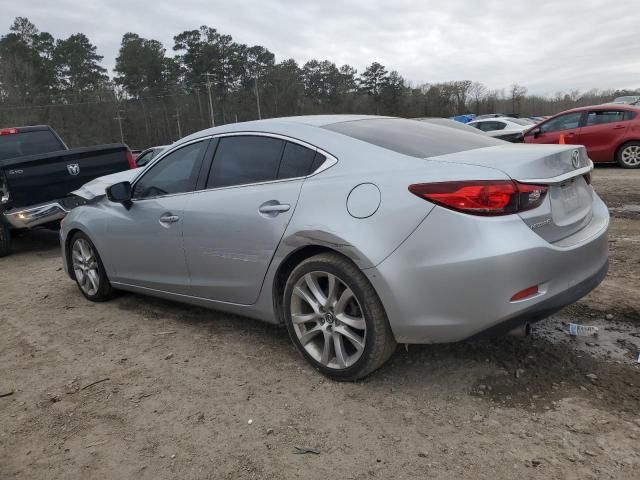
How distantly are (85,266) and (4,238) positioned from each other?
139 inches

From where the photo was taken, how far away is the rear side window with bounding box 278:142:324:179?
3152mm

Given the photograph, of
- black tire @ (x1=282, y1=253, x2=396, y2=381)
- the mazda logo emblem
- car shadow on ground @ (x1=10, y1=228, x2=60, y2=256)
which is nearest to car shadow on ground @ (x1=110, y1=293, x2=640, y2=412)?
black tire @ (x1=282, y1=253, x2=396, y2=381)

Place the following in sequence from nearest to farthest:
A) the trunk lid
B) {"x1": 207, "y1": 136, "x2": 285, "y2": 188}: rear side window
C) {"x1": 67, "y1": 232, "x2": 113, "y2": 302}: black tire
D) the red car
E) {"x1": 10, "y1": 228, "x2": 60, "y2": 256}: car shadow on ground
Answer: the trunk lid, {"x1": 207, "y1": 136, "x2": 285, "y2": 188}: rear side window, {"x1": 67, "y1": 232, "x2": 113, "y2": 302}: black tire, {"x1": 10, "y1": 228, "x2": 60, "y2": 256}: car shadow on ground, the red car

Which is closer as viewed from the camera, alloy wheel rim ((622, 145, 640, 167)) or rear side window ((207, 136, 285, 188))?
rear side window ((207, 136, 285, 188))

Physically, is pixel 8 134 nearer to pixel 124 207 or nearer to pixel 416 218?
pixel 124 207

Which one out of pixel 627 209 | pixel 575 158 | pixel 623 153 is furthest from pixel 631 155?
pixel 575 158

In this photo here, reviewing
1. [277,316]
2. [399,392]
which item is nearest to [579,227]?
[399,392]

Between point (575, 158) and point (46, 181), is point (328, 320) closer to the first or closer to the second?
point (575, 158)

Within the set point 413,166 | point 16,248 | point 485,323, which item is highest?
point 413,166

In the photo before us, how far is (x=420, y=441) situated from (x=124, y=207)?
3056mm

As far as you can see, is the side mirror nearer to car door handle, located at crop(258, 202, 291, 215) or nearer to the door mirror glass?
the door mirror glass

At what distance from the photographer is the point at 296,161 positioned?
3.22m

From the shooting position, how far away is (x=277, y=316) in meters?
3.34

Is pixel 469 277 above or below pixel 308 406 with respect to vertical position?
above
